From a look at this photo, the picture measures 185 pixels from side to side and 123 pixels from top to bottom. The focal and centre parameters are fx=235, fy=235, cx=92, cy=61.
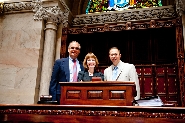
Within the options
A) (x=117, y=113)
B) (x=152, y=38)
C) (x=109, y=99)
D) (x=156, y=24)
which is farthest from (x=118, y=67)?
(x=152, y=38)

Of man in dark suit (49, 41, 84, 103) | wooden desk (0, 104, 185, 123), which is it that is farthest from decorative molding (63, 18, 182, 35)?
wooden desk (0, 104, 185, 123)

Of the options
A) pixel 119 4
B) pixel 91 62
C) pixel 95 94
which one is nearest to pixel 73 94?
pixel 95 94

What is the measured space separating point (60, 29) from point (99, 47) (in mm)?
1090

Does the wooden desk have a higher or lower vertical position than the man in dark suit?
lower

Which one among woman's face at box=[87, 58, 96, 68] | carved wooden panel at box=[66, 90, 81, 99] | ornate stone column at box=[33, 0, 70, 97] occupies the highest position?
ornate stone column at box=[33, 0, 70, 97]

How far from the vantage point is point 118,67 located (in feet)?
9.63

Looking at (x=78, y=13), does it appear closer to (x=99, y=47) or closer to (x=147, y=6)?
(x=99, y=47)

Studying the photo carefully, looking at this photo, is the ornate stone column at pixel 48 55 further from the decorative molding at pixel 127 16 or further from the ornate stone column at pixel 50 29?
A: the decorative molding at pixel 127 16

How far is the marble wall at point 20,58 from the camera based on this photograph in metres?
4.85

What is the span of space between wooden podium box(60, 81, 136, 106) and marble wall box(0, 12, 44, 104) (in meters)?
2.84

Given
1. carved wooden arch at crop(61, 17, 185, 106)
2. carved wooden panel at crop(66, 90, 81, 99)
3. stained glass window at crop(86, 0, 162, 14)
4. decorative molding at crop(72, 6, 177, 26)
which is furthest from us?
stained glass window at crop(86, 0, 162, 14)

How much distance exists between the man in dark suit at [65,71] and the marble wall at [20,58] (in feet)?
5.98

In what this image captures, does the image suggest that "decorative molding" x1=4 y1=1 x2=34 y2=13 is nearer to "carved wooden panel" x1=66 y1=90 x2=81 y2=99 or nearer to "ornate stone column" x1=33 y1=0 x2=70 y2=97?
"ornate stone column" x1=33 y1=0 x2=70 y2=97

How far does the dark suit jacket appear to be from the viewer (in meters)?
3.04
